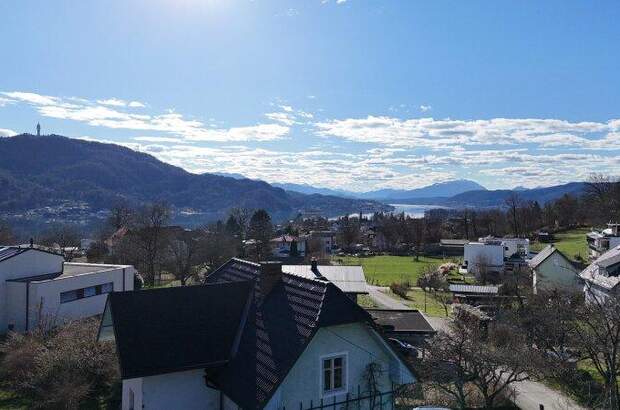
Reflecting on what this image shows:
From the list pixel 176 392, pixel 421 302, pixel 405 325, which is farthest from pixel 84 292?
pixel 421 302

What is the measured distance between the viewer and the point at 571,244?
8775 cm

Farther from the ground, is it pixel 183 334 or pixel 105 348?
pixel 183 334

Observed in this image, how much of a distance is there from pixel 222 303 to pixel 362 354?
4.65m

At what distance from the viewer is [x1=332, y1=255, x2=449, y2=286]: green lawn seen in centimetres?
6712

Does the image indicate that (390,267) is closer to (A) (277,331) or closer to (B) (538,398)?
(B) (538,398)

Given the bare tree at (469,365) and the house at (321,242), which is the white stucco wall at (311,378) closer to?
the bare tree at (469,365)

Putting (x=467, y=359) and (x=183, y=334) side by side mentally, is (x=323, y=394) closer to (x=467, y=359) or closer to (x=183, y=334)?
(x=183, y=334)

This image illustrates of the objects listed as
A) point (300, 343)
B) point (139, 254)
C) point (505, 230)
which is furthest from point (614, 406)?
point (505, 230)

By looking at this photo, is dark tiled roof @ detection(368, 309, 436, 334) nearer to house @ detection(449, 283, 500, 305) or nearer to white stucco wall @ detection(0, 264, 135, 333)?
house @ detection(449, 283, 500, 305)

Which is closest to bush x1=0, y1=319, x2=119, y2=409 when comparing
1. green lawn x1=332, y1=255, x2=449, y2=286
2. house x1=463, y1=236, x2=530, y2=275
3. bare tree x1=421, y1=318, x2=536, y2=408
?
bare tree x1=421, y1=318, x2=536, y2=408

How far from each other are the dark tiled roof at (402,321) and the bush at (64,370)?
17.9m

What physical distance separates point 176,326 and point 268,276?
3.19 m

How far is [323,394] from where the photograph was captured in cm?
1323

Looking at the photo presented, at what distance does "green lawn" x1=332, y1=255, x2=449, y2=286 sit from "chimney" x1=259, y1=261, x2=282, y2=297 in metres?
49.4
